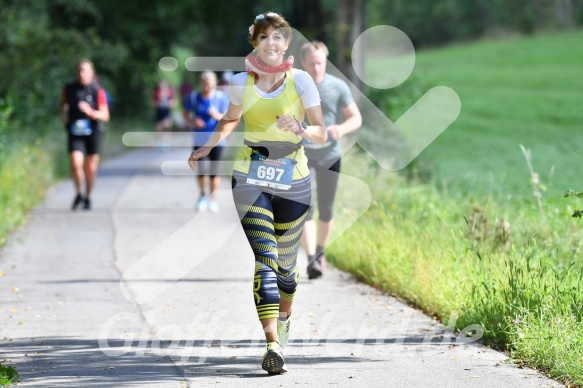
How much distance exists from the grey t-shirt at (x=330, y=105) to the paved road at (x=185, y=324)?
1096 mm

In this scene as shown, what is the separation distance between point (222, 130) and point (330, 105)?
2.90m

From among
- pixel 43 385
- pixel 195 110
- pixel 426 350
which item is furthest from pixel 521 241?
pixel 195 110

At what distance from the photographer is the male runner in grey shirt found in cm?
945

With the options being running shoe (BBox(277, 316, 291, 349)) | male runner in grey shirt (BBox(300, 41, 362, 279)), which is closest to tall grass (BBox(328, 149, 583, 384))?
male runner in grey shirt (BBox(300, 41, 362, 279))

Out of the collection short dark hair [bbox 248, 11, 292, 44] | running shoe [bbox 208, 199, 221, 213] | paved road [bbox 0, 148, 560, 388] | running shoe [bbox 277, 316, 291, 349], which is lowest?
running shoe [bbox 208, 199, 221, 213]

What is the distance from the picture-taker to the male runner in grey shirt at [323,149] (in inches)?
372

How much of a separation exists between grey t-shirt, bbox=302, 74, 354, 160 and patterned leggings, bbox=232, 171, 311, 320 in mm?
2945

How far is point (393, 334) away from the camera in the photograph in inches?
289

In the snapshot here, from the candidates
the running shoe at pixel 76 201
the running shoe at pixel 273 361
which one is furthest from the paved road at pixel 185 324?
the running shoe at pixel 76 201

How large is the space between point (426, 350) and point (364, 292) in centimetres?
225

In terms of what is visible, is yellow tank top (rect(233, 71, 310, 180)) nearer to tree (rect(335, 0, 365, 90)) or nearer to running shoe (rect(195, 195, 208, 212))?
running shoe (rect(195, 195, 208, 212))

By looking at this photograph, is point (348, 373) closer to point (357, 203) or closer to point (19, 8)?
point (357, 203)

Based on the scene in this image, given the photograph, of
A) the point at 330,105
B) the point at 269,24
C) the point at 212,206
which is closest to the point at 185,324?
the point at 269,24

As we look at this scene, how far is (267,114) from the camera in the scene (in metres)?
6.36
